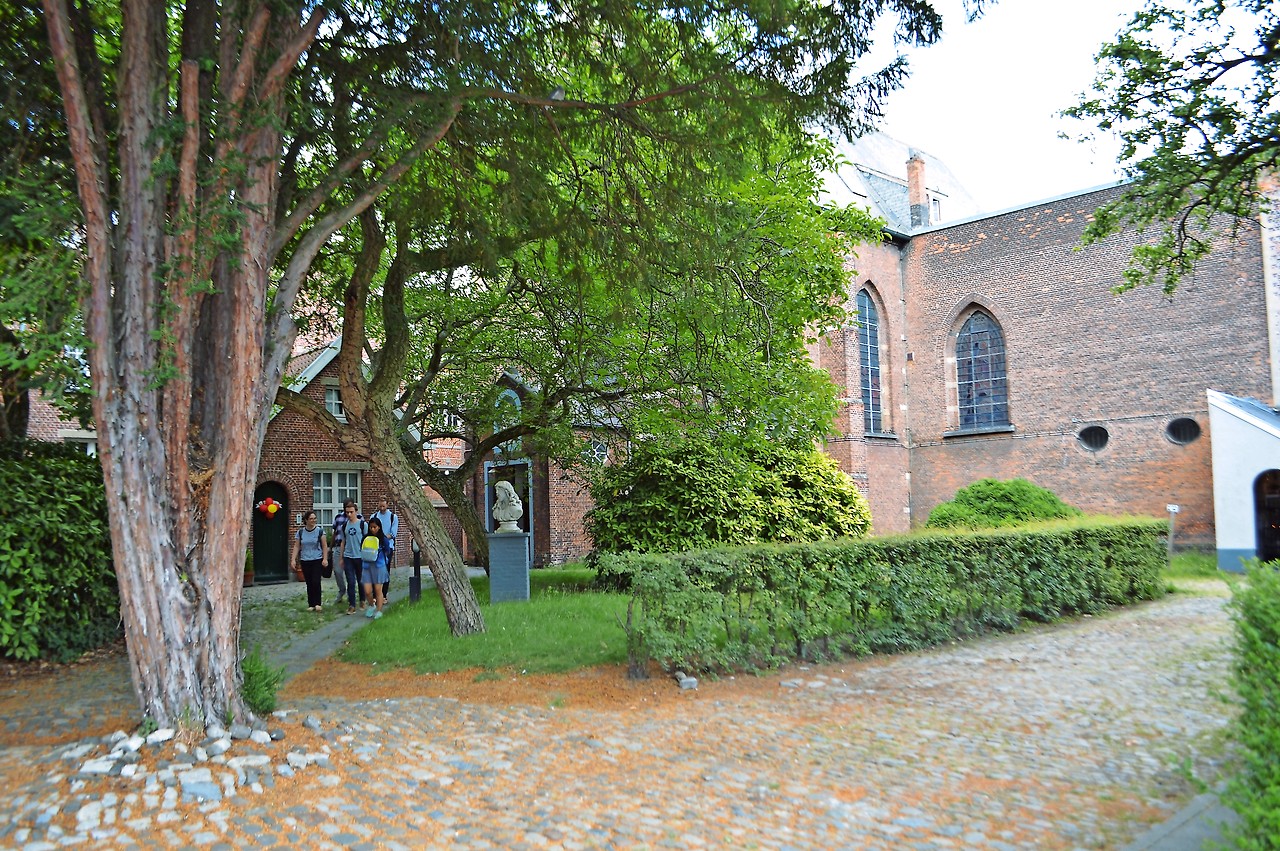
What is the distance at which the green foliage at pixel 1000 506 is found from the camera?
18391 millimetres

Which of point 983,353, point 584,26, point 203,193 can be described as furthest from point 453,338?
point 983,353

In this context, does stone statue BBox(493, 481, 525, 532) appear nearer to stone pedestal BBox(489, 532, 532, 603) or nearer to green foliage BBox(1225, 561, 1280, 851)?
stone pedestal BBox(489, 532, 532, 603)

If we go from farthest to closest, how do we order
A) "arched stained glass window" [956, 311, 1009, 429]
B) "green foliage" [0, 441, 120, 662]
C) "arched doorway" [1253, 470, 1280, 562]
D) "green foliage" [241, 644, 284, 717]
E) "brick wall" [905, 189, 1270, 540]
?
"arched stained glass window" [956, 311, 1009, 429]
"brick wall" [905, 189, 1270, 540]
"arched doorway" [1253, 470, 1280, 562]
"green foliage" [0, 441, 120, 662]
"green foliage" [241, 644, 284, 717]

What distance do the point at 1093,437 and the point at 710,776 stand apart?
2279cm

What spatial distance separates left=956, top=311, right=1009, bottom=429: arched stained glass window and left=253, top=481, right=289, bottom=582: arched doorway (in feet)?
66.6

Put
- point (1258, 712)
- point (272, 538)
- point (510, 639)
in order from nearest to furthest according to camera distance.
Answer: point (1258, 712)
point (510, 639)
point (272, 538)

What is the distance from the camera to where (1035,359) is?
25625mm

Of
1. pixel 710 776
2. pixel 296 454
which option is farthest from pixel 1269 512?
pixel 296 454

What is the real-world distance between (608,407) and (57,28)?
8.04 metres

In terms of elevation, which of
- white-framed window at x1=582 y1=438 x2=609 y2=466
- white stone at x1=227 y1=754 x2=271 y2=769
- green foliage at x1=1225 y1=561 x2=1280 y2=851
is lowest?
white stone at x1=227 y1=754 x2=271 y2=769

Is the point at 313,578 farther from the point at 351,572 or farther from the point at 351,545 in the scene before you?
the point at 351,545

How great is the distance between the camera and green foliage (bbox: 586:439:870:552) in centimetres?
1447

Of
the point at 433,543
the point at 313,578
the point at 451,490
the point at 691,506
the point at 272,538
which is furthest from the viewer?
the point at 272,538

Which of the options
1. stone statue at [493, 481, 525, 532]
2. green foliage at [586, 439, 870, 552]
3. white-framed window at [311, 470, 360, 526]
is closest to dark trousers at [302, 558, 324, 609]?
stone statue at [493, 481, 525, 532]
